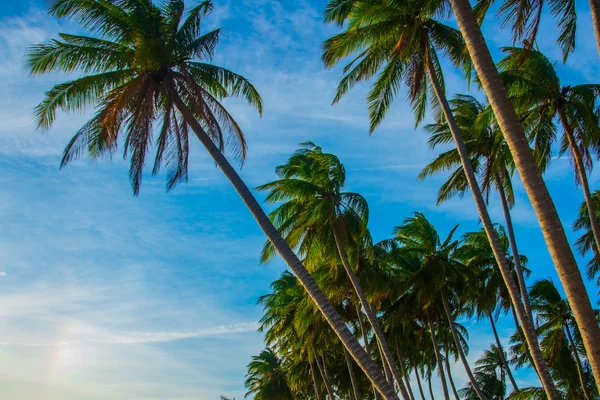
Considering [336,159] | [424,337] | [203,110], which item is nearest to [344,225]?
[336,159]

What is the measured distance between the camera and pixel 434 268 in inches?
1085

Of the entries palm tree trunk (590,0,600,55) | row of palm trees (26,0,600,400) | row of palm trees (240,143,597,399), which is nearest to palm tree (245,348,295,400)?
row of palm trees (240,143,597,399)

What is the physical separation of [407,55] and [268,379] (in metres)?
37.4

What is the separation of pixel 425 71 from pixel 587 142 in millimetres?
6240

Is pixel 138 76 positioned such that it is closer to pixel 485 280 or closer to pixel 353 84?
pixel 353 84

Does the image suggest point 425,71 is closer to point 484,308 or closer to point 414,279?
point 414,279

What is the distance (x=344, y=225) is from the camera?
22.9 m

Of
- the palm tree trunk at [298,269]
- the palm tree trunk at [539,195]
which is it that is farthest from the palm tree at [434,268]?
the palm tree trunk at [539,195]

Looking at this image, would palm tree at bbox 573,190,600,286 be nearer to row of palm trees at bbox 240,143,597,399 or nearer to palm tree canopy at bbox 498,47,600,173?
row of palm trees at bbox 240,143,597,399

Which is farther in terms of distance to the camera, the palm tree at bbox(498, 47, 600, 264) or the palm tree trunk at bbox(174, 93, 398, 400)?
the palm tree at bbox(498, 47, 600, 264)

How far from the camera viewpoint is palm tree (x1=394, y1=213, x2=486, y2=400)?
27141 mm

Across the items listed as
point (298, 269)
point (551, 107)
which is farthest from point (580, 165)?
point (298, 269)

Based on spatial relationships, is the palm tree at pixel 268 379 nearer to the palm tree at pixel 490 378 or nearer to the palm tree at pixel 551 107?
the palm tree at pixel 490 378

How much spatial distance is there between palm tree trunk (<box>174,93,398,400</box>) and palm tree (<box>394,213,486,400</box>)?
15.4 meters
